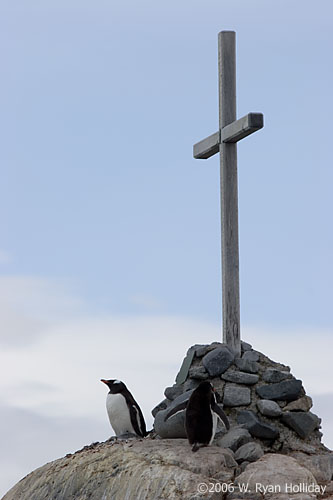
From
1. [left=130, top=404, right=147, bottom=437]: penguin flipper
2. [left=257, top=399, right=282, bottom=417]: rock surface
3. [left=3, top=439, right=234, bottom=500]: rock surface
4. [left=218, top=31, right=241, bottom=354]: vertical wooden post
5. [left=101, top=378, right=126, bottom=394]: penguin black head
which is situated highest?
[left=218, top=31, right=241, bottom=354]: vertical wooden post

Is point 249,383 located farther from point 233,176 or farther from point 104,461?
point 233,176

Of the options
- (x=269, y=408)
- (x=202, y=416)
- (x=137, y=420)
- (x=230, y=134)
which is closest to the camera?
(x=202, y=416)

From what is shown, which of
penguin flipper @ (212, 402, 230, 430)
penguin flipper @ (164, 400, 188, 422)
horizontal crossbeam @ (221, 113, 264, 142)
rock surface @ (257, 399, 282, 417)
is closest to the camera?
penguin flipper @ (212, 402, 230, 430)

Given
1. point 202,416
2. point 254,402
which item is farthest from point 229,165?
point 202,416

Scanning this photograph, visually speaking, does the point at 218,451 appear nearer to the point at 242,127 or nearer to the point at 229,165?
the point at 229,165

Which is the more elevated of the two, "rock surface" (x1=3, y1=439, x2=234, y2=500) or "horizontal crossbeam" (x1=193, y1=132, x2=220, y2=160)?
"horizontal crossbeam" (x1=193, y1=132, x2=220, y2=160)

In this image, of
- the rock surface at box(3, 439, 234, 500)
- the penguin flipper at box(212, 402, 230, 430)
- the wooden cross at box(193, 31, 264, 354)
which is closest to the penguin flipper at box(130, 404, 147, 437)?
the rock surface at box(3, 439, 234, 500)

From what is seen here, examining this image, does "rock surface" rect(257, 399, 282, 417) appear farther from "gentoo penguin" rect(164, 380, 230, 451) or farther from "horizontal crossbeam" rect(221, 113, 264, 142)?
"horizontal crossbeam" rect(221, 113, 264, 142)

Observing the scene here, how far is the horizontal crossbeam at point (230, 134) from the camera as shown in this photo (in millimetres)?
11559

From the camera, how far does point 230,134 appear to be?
12.1 meters

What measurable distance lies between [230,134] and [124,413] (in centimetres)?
437

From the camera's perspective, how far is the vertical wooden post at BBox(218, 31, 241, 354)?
39.2 feet

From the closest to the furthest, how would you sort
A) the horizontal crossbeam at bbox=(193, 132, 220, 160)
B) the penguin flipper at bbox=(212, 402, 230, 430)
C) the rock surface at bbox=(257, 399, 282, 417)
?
the penguin flipper at bbox=(212, 402, 230, 430)
the rock surface at bbox=(257, 399, 282, 417)
the horizontal crossbeam at bbox=(193, 132, 220, 160)

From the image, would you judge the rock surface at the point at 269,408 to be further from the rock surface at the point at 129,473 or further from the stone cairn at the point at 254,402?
the rock surface at the point at 129,473
